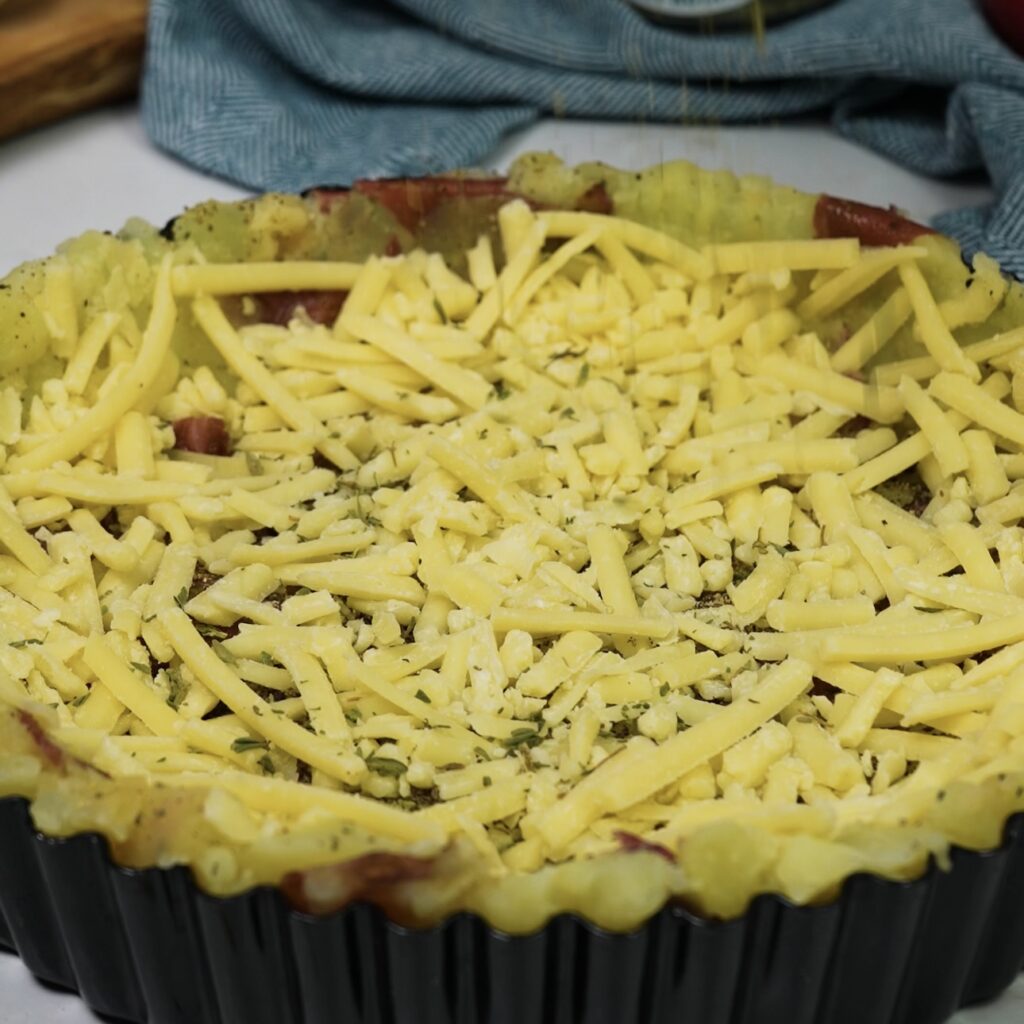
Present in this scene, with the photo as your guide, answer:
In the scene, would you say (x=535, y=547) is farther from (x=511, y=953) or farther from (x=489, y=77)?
(x=489, y=77)

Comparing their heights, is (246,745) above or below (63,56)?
below

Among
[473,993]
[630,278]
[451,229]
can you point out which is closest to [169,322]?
[451,229]

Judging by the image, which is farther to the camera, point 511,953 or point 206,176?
point 206,176

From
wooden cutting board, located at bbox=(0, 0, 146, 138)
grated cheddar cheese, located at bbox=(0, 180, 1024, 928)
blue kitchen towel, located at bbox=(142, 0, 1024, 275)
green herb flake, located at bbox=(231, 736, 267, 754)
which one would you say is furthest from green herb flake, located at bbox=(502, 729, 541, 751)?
wooden cutting board, located at bbox=(0, 0, 146, 138)

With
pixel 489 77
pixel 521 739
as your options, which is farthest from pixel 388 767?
pixel 489 77

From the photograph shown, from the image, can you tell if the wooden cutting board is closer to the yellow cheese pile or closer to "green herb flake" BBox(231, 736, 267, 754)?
the yellow cheese pile

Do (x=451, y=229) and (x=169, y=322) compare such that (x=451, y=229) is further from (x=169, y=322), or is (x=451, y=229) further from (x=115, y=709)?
(x=115, y=709)

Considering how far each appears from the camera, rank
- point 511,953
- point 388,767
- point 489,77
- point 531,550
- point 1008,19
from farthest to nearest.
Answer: point 489,77 < point 1008,19 < point 531,550 < point 388,767 < point 511,953
